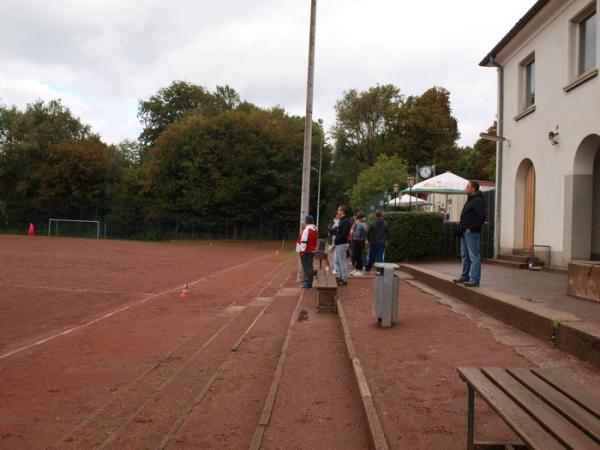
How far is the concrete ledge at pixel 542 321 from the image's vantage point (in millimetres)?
5061

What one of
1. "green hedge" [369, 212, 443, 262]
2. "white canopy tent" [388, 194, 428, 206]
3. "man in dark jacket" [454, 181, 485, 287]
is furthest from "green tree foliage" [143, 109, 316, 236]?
"man in dark jacket" [454, 181, 485, 287]

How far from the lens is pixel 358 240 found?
14531 mm

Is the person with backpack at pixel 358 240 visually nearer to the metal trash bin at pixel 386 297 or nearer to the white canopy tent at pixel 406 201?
the metal trash bin at pixel 386 297

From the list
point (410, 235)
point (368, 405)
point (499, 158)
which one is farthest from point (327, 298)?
point (499, 158)

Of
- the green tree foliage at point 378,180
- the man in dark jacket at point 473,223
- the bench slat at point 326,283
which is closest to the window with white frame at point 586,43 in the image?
the man in dark jacket at point 473,223

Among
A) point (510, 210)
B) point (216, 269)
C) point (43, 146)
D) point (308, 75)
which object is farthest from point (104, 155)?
point (510, 210)

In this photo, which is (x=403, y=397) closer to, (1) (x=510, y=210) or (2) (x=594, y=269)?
(2) (x=594, y=269)

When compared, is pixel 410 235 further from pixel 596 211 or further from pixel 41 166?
pixel 41 166

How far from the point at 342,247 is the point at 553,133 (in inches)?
229

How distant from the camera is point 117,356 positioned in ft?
23.6

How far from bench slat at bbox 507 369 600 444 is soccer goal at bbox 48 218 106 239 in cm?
4893

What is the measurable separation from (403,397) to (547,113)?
11274 mm

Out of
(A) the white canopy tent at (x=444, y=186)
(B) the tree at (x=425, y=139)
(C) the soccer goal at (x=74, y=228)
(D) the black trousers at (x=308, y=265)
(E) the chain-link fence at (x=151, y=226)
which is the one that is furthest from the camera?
(B) the tree at (x=425, y=139)

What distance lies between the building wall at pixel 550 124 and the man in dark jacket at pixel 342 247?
5096 millimetres
